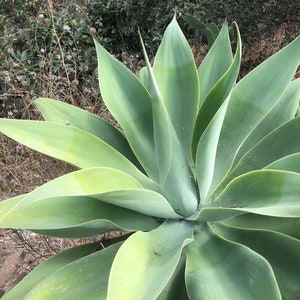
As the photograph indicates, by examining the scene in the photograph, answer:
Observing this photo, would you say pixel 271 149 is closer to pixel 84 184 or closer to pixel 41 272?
pixel 84 184

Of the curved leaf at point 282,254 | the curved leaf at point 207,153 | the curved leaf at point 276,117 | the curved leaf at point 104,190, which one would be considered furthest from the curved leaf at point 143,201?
the curved leaf at point 276,117

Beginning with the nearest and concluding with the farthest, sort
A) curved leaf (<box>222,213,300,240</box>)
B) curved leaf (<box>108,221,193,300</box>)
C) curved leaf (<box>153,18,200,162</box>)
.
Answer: curved leaf (<box>108,221,193,300</box>) → curved leaf (<box>222,213,300,240</box>) → curved leaf (<box>153,18,200,162</box>)

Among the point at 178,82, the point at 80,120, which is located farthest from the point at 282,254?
the point at 80,120

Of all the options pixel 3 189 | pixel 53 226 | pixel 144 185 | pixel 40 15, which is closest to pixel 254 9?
pixel 40 15

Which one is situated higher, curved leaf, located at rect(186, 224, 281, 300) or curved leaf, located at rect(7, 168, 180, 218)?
curved leaf, located at rect(7, 168, 180, 218)

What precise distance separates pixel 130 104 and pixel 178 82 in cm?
15

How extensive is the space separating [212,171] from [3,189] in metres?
2.02

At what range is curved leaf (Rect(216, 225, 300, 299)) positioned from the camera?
1.06 m

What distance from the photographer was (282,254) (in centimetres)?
109

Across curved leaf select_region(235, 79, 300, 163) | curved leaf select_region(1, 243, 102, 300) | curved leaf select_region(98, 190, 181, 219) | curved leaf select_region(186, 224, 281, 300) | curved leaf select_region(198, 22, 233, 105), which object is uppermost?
curved leaf select_region(198, 22, 233, 105)

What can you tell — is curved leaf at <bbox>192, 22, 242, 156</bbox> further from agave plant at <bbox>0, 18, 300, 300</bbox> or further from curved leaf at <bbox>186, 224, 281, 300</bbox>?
curved leaf at <bbox>186, 224, 281, 300</bbox>

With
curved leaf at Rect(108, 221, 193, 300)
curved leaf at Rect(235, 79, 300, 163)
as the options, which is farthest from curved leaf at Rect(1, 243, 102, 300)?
curved leaf at Rect(235, 79, 300, 163)

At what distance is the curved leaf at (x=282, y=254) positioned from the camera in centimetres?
106

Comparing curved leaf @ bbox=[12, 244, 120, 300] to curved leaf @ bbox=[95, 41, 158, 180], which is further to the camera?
curved leaf @ bbox=[95, 41, 158, 180]
